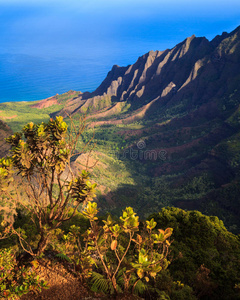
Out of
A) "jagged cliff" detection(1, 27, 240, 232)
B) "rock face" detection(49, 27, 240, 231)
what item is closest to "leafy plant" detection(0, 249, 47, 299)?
"jagged cliff" detection(1, 27, 240, 232)

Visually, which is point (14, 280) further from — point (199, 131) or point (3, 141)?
point (199, 131)

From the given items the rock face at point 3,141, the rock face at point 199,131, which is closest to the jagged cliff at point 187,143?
the rock face at point 199,131

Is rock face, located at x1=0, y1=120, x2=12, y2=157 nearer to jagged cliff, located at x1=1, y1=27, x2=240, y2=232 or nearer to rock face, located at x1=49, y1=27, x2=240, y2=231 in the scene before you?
jagged cliff, located at x1=1, y1=27, x2=240, y2=232

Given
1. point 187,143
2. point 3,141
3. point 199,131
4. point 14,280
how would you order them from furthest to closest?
point 199,131 → point 187,143 → point 3,141 → point 14,280

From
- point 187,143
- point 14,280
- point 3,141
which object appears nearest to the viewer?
point 14,280

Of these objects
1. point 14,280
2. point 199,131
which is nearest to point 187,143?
point 199,131

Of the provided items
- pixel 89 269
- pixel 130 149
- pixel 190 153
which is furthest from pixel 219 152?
pixel 89 269

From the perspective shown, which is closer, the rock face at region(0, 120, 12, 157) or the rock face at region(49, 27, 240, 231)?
the rock face at region(0, 120, 12, 157)

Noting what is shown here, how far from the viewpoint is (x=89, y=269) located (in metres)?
12.0

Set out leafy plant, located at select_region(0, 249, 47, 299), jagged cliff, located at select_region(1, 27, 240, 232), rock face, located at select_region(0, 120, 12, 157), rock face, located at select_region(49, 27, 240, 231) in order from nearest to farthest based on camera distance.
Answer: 1. leafy plant, located at select_region(0, 249, 47, 299)
2. rock face, located at select_region(0, 120, 12, 157)
3. rock face, located at select_region(49, 27, 240, 231)
4. jagged cliff, located at select_region(1, 27, 240, 232)

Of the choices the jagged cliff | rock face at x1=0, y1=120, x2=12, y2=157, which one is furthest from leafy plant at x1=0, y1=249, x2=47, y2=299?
rock face at x1=0, y1=120, x2=12, y2=157

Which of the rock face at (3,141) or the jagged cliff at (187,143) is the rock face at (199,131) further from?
the rock face at (3,141)

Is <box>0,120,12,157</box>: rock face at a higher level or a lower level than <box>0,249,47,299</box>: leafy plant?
higher

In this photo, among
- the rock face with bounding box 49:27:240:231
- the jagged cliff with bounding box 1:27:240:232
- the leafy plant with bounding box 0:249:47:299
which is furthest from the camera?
the jagged cliff with bounding box 1:27:240:232
